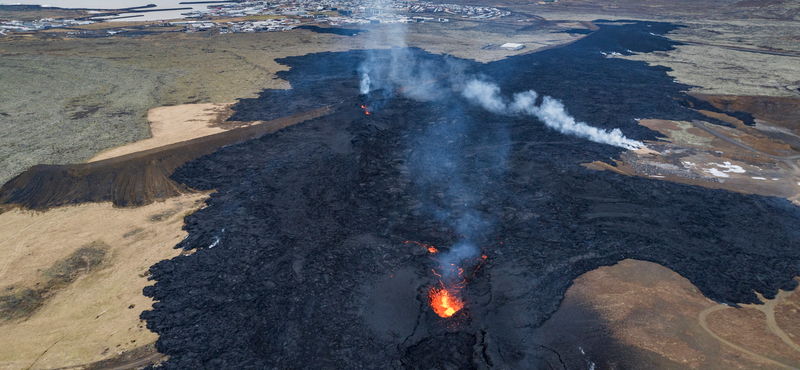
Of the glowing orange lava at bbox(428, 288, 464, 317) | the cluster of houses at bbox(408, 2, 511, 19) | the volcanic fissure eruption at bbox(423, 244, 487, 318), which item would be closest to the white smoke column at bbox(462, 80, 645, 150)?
the volcanic fissure eruption at bbox(423, 244, 487, 318)

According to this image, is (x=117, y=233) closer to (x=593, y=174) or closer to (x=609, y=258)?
(x=609, y=258)

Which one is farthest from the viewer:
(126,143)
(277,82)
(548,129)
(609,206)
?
(277,82)

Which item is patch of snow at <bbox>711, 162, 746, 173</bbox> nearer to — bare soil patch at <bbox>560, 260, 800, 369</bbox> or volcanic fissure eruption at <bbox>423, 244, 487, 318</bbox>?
bare soil patch at <bbox>560, 260, 800, 369</bbox>

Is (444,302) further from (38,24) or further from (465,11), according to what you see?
(465,11)

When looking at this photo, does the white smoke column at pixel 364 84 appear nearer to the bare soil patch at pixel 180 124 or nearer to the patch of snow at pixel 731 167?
the bare soil patch at pixel 180 124

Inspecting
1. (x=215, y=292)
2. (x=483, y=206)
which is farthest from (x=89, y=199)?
(x=483, y=206)

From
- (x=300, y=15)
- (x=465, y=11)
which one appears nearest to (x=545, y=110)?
(x=300, y=15)
